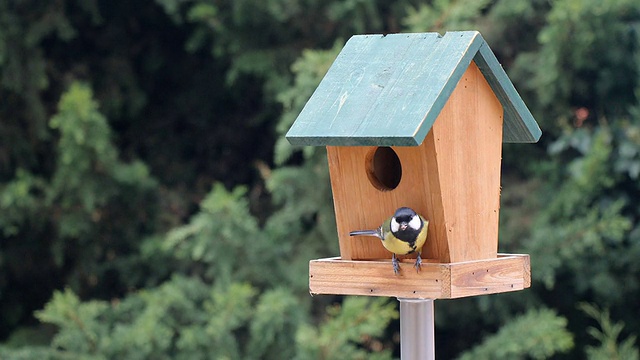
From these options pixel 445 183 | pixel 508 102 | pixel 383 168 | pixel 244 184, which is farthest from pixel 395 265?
pixel 244 184

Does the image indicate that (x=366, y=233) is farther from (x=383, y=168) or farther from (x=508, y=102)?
(x=508, y=102)

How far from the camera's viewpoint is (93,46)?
5.66m

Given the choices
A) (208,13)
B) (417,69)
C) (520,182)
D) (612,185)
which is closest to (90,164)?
(208,13)

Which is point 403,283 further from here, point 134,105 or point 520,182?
point 134,105

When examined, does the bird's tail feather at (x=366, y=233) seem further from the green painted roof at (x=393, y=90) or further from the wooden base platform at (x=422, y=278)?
the green painted roof at (x=393, y=90)

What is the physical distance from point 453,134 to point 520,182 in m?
2.52

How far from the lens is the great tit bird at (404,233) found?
88.4 inches

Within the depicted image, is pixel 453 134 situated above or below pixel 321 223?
below

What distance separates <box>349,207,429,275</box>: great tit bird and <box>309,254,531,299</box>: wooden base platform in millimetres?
34

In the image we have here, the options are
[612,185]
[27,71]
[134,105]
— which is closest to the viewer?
[612,185]

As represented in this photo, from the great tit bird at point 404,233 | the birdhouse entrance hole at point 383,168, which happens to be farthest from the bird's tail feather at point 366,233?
the birdhouse entrance hole at point 383,168

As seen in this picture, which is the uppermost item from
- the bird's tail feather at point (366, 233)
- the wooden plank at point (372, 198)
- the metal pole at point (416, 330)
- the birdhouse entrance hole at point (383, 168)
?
the birdhouse entrance hole at point (383, 168)

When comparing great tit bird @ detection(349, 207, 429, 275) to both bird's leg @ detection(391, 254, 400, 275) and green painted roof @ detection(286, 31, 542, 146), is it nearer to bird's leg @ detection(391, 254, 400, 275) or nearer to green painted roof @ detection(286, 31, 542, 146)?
bird's leg @ detection(391, 254, 400, 275)

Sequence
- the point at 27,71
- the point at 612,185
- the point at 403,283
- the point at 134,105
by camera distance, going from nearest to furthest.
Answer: the point at 403,283 → the point at 612,185 → the point at 27,71 → the point at 134,105
